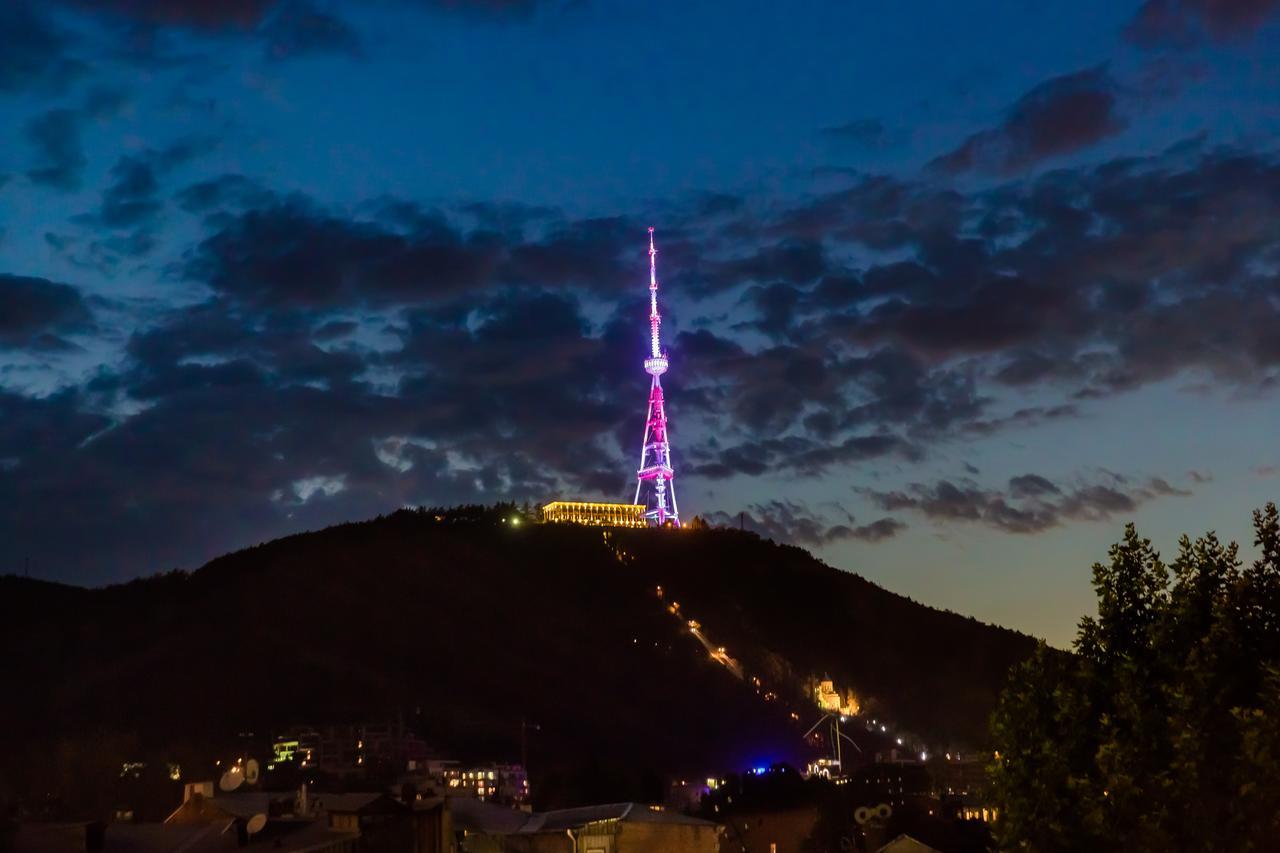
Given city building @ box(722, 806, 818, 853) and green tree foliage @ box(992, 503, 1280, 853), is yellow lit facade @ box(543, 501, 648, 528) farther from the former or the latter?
green tree foliage @ box(992, 503, 1280, 853)

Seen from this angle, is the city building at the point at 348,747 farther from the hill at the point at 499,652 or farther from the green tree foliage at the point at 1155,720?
the green tree foliage at the point at 1155,720

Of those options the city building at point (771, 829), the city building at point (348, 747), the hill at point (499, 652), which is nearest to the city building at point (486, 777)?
the hill at point (499, 652)

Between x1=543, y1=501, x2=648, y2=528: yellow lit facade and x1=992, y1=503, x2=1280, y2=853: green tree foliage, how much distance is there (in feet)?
523

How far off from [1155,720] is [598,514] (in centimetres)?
16564

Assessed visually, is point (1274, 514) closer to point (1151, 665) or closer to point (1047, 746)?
point (1151, 665)

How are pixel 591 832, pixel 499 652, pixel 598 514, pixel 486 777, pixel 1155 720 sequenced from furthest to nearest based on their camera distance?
pixel 598 514 → pixel 499 652 → pixel 486 777 → pixel 591 832 → pixel 1155 720

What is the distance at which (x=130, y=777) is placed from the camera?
77312 millimetres

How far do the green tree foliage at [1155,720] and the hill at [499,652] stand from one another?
5660 centimetres

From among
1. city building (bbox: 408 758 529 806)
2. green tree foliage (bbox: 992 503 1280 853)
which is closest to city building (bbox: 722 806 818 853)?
city building (bbox: 408 758 529 806)

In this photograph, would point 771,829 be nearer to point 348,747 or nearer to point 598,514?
point 348,747

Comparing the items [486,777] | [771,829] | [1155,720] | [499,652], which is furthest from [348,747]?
[1155,720]

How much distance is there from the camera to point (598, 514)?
18662 cm

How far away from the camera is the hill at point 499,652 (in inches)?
4134

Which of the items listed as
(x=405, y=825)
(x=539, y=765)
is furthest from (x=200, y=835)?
(x=539, y=765)
